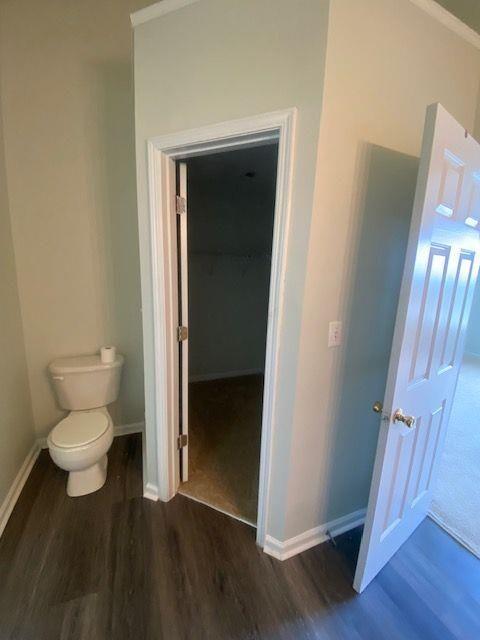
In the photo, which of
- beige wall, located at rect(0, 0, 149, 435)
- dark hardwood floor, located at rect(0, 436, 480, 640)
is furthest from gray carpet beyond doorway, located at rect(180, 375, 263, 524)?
beige wall, located at rect(0, 0, 149, 435)

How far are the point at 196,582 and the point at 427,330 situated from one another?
5.11 feet

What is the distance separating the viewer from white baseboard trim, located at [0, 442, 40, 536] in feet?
5.31

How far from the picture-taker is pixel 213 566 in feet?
4.72

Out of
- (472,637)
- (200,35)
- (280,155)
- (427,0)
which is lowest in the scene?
→ (472,637)

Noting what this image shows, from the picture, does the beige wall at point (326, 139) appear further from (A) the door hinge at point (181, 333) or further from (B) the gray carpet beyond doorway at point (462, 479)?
(B) the gray carpet beyond doorway at point (462, 479)

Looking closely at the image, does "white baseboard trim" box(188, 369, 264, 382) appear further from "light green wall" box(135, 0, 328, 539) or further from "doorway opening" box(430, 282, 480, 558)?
"light green wall" box(135, 0, 328, 539)

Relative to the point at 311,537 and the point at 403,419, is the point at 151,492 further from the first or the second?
the point at 403,419

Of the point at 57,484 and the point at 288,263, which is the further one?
the point at 57,484

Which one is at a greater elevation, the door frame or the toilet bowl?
the door frame

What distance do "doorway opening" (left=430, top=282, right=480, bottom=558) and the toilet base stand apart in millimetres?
2115

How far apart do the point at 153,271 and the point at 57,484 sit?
1.56m

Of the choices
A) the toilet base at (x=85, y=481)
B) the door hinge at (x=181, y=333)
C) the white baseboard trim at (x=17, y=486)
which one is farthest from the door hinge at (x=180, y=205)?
the white baseboard trim at (x=17, y=486)

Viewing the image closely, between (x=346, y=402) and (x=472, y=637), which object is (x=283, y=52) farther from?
(x=472, y=637)

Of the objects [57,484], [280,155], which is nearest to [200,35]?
[280,155]
